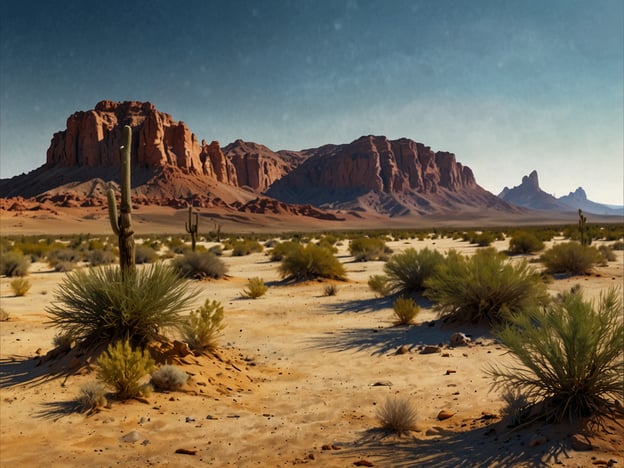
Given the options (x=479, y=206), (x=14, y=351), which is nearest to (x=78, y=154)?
(x=479, y=206)

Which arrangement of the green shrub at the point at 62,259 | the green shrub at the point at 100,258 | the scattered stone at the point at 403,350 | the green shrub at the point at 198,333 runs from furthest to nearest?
the green shrub at the point at 100,258 → the green shrub at the point at 62,259 → the scattered stone at the point at 403,350 → the green shrub at the point at 198,333

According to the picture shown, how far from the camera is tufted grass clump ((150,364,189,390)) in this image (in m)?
6.93

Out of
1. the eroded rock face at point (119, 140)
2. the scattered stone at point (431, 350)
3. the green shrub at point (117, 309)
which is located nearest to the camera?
the green shrub at point (117, 309)

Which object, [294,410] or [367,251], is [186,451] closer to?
[294,410]

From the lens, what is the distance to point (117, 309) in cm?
757

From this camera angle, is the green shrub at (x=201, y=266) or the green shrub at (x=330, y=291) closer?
the green shrub at (x=330, y=291)

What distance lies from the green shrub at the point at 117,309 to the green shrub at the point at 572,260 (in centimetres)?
1615

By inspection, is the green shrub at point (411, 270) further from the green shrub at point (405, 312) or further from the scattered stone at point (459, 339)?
the scattered stone at point (459, 339)

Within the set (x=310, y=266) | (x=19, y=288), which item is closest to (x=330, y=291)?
(x=310, y=266)

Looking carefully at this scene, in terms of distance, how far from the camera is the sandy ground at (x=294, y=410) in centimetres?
482

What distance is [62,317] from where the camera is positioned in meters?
7.81

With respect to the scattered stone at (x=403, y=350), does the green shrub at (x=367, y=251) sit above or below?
above

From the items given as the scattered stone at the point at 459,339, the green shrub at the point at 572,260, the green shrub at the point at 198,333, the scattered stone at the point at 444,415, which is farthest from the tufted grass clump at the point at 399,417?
the green shrub at the point at 572,260

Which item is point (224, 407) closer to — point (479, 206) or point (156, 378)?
point (156, 378)
